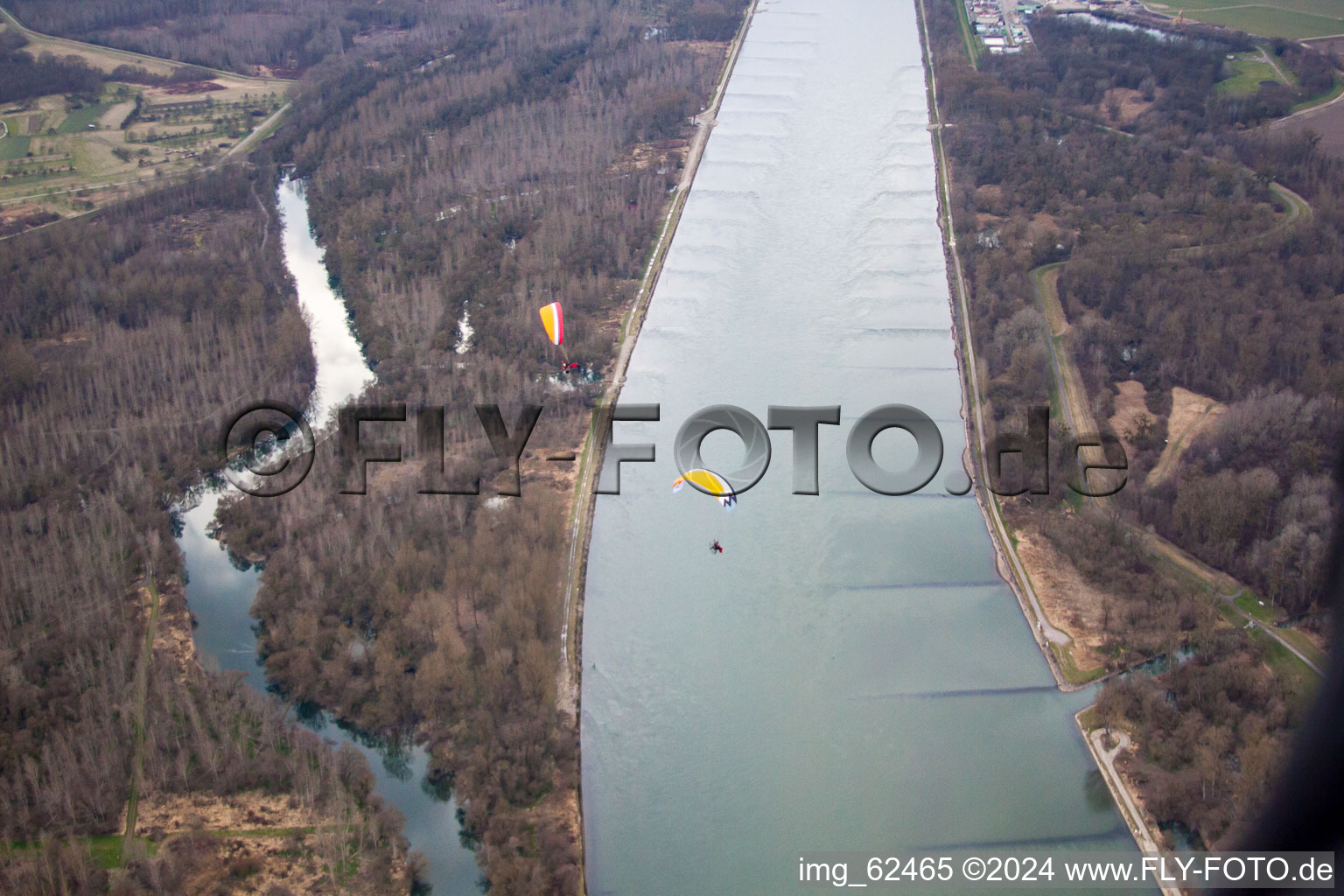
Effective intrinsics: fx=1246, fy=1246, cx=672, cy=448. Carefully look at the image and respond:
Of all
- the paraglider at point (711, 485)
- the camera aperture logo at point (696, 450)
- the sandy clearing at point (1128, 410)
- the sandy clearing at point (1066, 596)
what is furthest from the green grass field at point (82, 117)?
the sandy clearing at point (1066, 596)

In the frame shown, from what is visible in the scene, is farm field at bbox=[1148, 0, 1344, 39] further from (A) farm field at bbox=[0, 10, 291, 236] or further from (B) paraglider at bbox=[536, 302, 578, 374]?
(A) farm field at bbox=[0, 10, 291, 236]

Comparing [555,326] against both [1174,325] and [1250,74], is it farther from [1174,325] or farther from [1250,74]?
[1250,74]

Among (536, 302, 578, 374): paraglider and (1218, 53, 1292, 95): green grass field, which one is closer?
(536, 302, 578, 374): paraglider

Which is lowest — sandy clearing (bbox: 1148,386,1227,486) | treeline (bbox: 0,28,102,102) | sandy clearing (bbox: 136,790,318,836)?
sandy clearing (bbox: 136,790,318,836)

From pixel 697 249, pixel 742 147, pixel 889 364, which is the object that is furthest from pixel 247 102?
pixel 889 364

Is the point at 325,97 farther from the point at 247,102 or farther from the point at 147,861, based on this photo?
the point at 147,861

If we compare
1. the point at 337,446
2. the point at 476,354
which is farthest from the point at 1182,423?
the point at 337,446

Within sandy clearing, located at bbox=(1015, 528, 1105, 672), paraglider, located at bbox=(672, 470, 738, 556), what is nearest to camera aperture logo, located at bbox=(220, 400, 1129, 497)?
paraglider, located at bbox=(672, 470, 738, 556)

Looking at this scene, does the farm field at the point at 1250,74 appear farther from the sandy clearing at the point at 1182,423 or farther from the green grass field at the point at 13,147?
the green grass field at the point at 13,147
